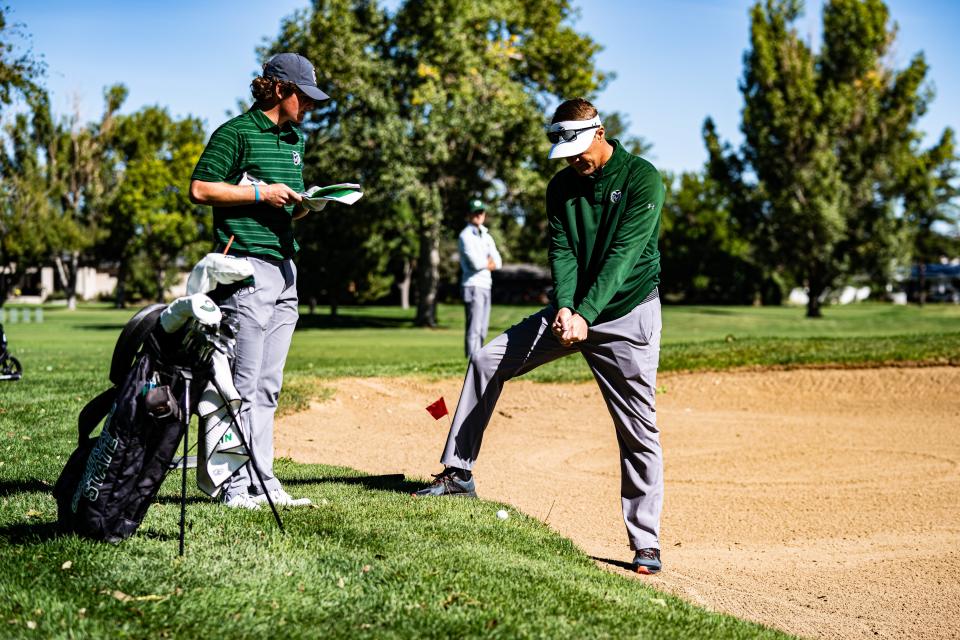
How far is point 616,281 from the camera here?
5.17m

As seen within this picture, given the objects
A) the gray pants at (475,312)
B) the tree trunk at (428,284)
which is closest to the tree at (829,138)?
the tree trunk at (428,284)

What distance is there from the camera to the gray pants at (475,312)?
14.0 m

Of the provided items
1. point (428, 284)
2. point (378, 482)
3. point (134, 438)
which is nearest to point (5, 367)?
point (378, 482)

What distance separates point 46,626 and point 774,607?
134 inches

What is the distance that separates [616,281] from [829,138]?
44.7 meters

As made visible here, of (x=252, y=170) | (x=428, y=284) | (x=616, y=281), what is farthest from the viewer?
(x=428, y=284)

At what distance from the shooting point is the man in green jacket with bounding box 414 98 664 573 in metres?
5.21

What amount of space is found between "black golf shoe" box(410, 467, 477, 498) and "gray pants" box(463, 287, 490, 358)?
7.76 metres

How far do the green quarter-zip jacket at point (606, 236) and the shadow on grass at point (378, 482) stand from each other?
1.95 metres

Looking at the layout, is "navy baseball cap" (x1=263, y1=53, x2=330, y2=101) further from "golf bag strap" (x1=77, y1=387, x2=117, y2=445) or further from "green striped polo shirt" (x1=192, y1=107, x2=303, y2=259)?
"golf bag strap" (x1=77, y1=387, x2=117, y2=445)

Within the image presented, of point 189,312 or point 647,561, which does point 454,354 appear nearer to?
point 647,561

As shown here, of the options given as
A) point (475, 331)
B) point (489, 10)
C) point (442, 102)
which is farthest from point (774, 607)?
point (489, 10)

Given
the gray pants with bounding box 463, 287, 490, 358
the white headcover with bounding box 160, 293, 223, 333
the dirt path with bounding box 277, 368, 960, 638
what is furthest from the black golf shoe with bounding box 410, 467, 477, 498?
the gray pants with bounding box 463, 287, 490, 358

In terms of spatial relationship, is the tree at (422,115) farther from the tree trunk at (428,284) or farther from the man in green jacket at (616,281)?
the man in green jacket at (616,281)
